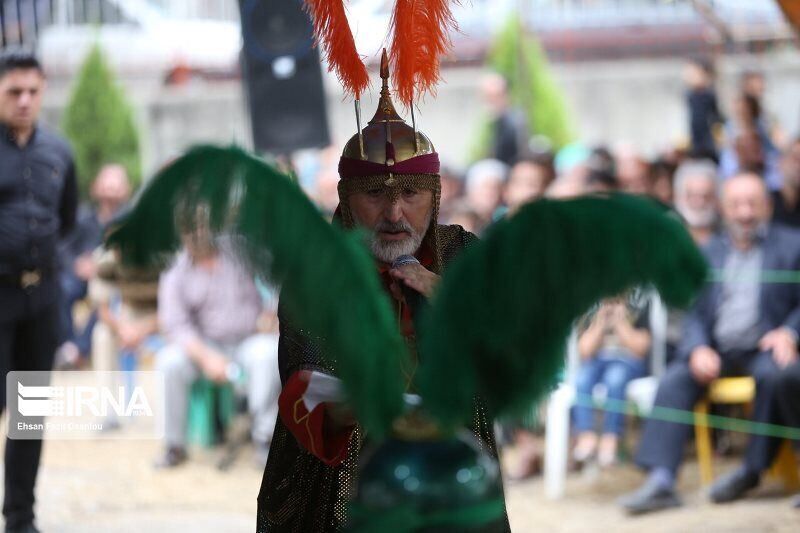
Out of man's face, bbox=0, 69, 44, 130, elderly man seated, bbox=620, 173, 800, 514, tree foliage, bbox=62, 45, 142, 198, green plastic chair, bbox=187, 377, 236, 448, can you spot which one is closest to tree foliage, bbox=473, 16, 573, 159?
tree foliage, bbox=62, 45, 142, 198

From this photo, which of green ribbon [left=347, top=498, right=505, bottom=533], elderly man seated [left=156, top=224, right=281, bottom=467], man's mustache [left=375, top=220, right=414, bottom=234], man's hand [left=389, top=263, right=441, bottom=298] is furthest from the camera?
elderly man seated [left=156, top=224, right=281, bottom=467]

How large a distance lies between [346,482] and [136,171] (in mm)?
11929

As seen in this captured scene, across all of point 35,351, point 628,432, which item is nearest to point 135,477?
point 35,351

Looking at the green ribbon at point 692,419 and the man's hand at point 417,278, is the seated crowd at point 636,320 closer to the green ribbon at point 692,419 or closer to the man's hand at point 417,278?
the green ribbon at point 692,419

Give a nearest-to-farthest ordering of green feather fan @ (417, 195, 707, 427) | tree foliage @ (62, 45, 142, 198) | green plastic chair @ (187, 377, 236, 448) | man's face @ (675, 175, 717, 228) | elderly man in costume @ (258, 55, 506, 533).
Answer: green feather fan @ (417, 195, 707, 427) → elderly man in costume @ (258, 55, 506, 533) → man's face @ (675, 175, 717, 228) → green plastic chair @ (187, 377, 236, 448) → tree foliage @ (62, 45, 142, 198)

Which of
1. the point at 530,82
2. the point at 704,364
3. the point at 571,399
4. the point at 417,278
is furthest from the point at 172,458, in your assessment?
the point at 530,82

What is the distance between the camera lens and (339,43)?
116 inches

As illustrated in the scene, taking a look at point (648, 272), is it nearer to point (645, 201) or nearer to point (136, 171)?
point (645, 201)

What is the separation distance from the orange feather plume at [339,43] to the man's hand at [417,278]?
1.80 feet

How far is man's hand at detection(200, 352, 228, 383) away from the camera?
7637 mm

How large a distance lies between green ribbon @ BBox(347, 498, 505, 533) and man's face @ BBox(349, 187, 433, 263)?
2.43 ft

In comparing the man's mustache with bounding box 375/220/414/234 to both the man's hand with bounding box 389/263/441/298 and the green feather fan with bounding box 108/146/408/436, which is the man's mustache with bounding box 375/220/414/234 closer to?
the man's hand with bounding box 389/263/441/298

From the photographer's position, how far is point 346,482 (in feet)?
9.51

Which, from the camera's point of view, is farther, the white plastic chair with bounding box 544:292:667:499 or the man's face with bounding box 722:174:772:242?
the white plastic chair with bounding box 544:292:667:499
